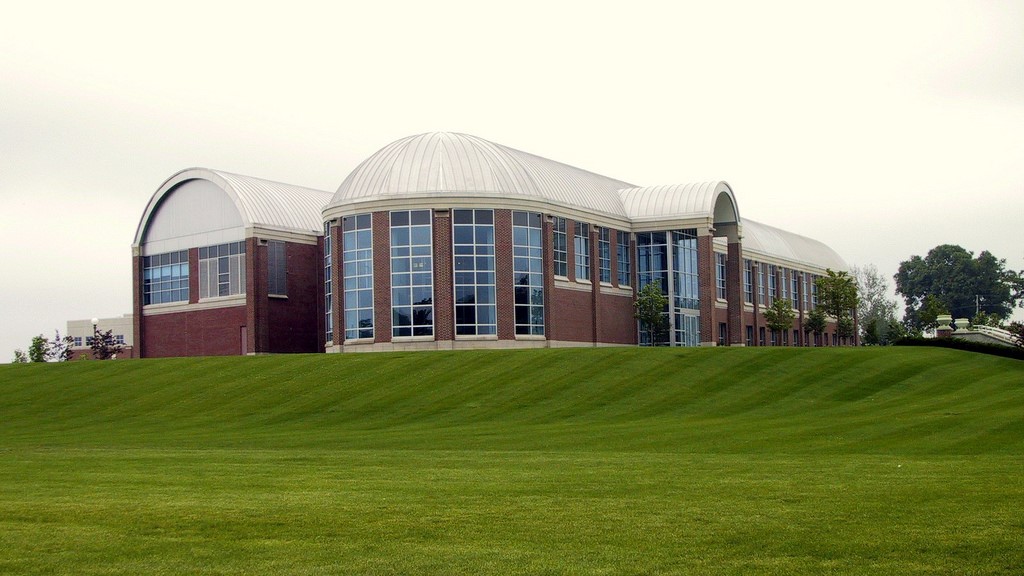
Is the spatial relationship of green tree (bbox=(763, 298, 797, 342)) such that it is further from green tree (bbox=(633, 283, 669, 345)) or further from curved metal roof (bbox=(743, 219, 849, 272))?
green tree (bbox=(633, 283, 669, 345))

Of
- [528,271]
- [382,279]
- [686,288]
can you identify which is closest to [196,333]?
[382,279]

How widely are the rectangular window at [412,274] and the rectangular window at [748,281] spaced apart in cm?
3216

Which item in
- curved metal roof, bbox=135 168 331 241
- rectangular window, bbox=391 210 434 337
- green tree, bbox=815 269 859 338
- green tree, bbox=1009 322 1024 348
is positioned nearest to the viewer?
green tree, bbox=1009 322 1024 348

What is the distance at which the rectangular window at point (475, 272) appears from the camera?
61562mm

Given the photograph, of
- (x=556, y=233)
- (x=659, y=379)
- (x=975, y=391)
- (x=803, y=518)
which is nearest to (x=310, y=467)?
(x=803, y=518)

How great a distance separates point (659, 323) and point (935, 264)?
3579 inches

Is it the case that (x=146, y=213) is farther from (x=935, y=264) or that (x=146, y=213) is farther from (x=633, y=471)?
(x=935, y=264)

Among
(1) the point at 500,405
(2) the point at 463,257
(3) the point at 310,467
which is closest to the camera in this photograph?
(3) the point at 310,467

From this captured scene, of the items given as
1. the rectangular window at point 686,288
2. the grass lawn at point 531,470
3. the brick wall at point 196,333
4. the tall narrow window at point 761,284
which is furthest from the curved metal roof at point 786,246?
the grass lawn at point 531,470

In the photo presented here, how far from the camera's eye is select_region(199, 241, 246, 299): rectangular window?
7106 centimetres

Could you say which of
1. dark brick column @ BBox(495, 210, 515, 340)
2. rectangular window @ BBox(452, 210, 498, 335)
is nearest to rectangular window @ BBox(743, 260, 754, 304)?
dark brick column @ BBox(495, 210, 515, 340)

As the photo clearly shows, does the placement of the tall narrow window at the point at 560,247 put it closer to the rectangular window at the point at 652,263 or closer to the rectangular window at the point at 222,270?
the rectangular window at the point at 652,263

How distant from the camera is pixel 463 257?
202 feet

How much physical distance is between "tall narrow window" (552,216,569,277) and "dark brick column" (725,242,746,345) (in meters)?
16.9
